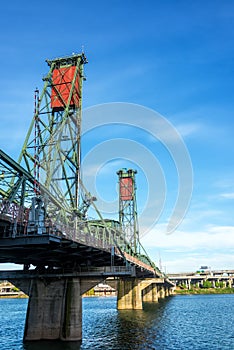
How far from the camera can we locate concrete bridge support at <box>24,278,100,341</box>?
120ft

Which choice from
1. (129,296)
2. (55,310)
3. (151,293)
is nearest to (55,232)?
(55,310)

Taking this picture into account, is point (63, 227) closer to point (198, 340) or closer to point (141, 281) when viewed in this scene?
point (198, 340)

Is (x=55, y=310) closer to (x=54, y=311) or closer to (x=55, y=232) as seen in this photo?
(x=54, y=311)

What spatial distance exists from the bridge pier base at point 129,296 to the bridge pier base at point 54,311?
46092 millimetres

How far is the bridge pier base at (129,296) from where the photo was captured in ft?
271

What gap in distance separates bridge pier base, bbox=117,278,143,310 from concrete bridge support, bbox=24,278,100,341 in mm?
45996

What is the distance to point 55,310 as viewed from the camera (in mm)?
37375

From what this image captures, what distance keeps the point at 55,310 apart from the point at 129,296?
164 ft

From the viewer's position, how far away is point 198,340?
3853cm

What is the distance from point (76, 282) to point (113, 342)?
7.84 m

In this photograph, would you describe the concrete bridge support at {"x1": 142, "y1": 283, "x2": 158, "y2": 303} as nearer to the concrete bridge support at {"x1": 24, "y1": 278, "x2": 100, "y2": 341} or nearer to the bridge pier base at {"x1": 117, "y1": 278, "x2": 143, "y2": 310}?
the bridge pier base at {"x1": 117, "y1": 278, "x2": 143, "y2": 310}

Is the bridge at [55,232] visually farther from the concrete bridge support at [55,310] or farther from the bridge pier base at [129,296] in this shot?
the bridge pier base at [129,296]

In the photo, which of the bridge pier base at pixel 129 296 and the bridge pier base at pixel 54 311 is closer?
the bridge pier base at pixel 54 311

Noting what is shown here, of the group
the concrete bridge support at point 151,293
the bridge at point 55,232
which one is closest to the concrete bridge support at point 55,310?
the bridge at point 55,232
